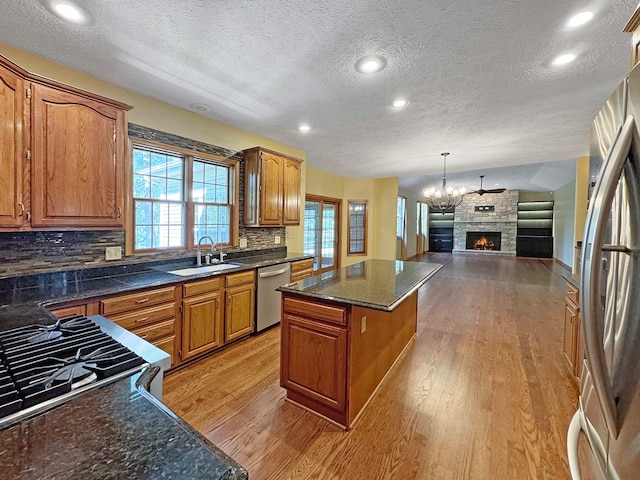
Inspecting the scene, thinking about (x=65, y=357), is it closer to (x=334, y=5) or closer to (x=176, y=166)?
(x=334, y=5)

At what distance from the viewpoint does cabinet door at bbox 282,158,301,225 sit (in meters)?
3.94

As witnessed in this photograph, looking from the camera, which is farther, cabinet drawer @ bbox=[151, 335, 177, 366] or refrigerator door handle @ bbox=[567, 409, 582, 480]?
cabinet drawer @ bbox=[151, 335, 177, 366]

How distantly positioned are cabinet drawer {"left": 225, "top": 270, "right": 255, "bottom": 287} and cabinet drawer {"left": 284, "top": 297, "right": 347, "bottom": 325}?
107cm

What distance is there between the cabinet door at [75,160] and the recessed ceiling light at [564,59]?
3.39m

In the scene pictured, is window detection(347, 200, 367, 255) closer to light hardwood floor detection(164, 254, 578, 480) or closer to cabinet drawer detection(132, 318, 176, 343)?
light hardwood floor detection(164, 254, 578, 480)

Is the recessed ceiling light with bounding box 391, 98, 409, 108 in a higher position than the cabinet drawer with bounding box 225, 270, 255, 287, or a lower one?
higher

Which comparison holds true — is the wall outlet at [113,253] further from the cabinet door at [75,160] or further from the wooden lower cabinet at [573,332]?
the wooden lower cabinet at [573,332]

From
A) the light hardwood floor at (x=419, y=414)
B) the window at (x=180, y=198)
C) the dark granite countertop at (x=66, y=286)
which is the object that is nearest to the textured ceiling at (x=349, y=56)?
the window at (x=180, y=198)

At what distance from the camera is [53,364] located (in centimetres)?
88

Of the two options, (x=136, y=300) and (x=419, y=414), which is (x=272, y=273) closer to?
(x=136, y=300)

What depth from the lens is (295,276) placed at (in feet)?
12.3

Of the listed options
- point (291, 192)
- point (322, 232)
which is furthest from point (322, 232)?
point (291, 192)

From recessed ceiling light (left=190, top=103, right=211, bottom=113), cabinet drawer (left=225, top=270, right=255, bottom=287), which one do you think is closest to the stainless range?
cabinet drawer (left=225, top=270, right=255, bottom=287)

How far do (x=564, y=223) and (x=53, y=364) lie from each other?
1153 cm
